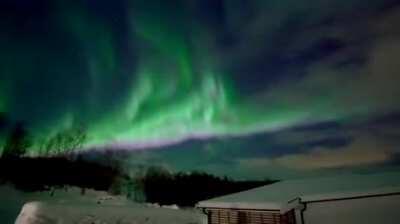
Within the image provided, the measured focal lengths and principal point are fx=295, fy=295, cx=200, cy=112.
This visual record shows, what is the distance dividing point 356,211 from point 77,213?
46.1 feet

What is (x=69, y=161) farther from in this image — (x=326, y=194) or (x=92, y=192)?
(x=326, y=194)

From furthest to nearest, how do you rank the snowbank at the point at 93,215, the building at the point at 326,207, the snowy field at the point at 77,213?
the snowy field at the point at 77,213
the snowbank at the point at 93,215
the building at the point at 326,207

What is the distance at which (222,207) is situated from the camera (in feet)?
51.4

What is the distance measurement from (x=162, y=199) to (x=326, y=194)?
1070 inches

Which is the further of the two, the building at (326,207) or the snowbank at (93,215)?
the snowbank at (93,215)

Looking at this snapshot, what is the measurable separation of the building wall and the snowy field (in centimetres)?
743

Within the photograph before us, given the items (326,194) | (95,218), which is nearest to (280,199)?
(326,194)

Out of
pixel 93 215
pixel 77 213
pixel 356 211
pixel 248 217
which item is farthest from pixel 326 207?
pixel 77 213

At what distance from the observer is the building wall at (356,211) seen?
11125 millimetres

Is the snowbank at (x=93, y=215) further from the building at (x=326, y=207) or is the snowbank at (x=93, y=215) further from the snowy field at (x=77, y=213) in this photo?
the building at (x=326, y=207)

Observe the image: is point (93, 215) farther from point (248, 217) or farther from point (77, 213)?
point (248, 217)

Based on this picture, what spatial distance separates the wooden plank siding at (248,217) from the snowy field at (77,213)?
1870mm

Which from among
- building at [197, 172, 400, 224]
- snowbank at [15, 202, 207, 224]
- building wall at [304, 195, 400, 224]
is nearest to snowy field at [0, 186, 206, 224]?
snowbank at [15, 202, 207, 224]

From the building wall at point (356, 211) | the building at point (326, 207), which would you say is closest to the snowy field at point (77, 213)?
the building at point (326, 207)
